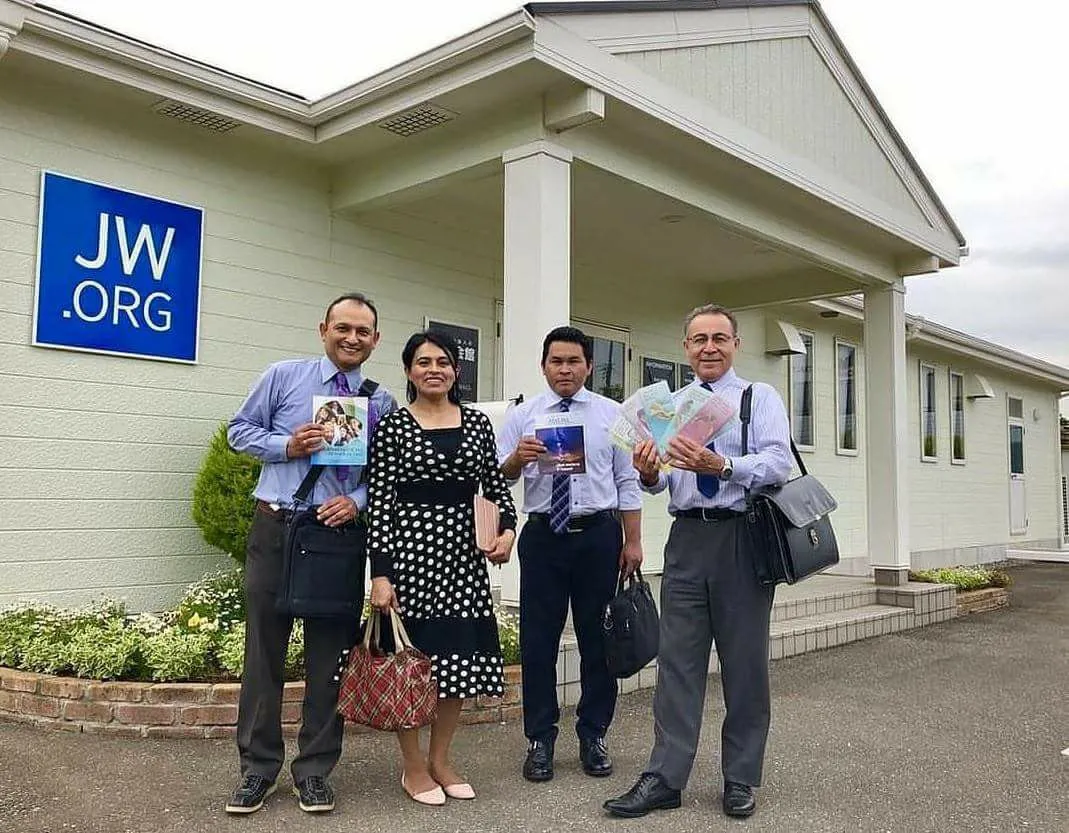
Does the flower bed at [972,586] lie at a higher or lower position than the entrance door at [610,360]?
lower

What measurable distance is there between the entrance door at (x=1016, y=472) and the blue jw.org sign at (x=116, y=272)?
14.7 metres

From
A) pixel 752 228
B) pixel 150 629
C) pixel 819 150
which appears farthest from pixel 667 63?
pixel 150 629

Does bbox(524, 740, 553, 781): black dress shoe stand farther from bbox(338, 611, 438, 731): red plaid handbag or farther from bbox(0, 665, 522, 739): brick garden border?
bbox(0, 665, 522, 739): brick garden border

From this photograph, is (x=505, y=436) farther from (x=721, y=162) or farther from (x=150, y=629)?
(x=721, y=162)

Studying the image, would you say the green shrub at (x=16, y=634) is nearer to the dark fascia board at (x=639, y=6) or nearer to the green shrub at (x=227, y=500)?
the green shrub at (x=227, y=500)

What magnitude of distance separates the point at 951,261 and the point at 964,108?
2.16m

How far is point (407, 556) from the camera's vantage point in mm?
3230

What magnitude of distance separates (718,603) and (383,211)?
14.8 feet

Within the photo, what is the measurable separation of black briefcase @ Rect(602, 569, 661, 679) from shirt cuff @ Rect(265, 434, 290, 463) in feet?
4.44

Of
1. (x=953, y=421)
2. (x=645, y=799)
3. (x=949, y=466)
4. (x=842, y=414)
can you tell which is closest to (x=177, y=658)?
(x=645, y=799)

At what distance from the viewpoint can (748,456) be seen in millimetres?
3258

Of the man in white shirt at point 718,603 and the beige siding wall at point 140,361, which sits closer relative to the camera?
the man in white shirt at point 718,603

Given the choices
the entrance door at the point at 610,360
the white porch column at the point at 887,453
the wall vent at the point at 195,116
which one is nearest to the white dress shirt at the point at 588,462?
the wall vent at the point at 195,116

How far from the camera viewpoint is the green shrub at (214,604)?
475 cm
